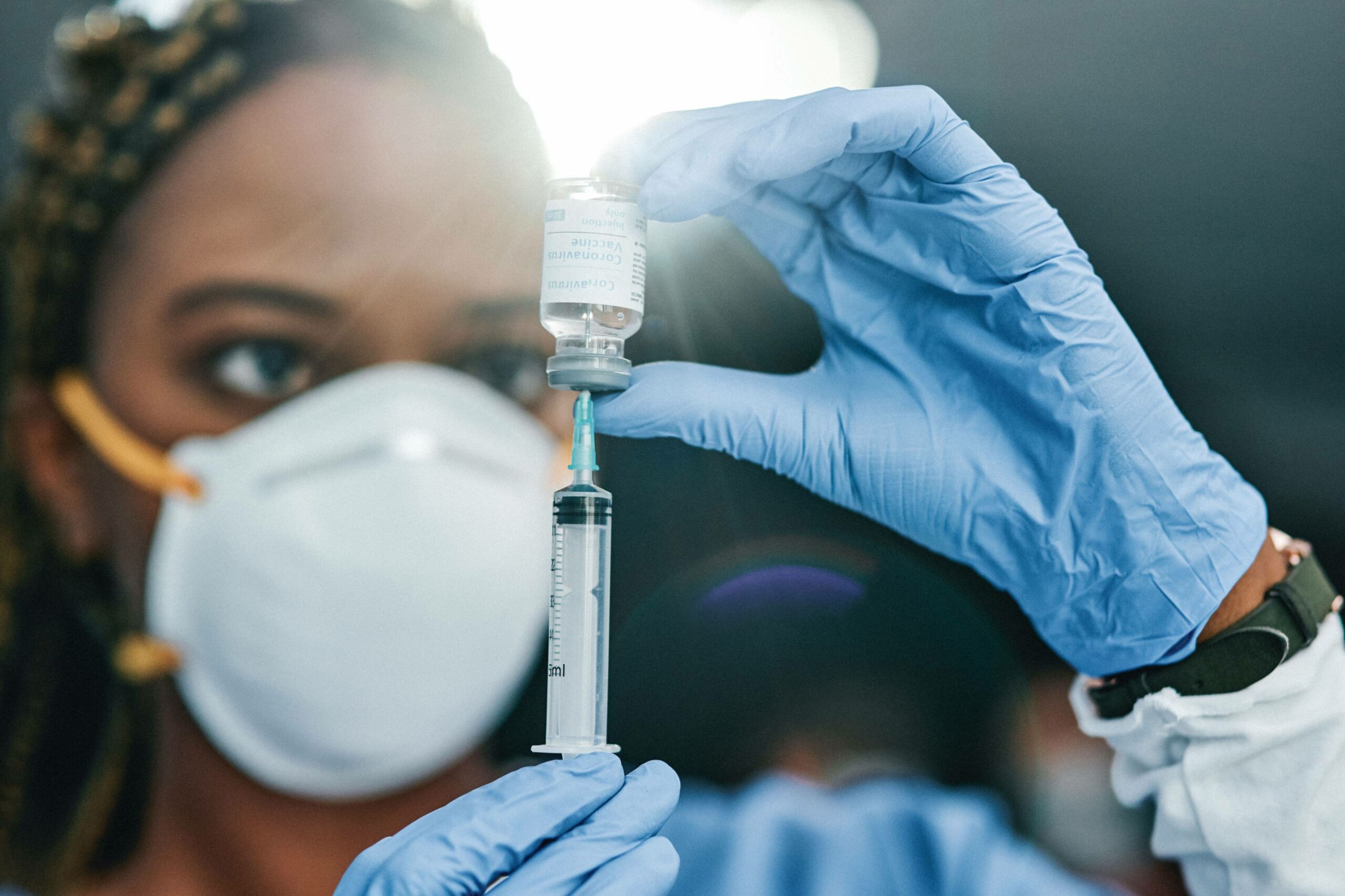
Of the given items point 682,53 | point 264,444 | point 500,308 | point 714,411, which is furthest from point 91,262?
point 714,411

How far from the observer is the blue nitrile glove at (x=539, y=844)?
0.94 meters

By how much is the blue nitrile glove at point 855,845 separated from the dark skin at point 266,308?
57 centimetres

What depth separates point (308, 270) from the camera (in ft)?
5.31

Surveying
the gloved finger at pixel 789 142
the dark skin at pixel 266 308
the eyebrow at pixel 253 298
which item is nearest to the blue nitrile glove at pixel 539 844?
the gloved finger at pixel 789 142

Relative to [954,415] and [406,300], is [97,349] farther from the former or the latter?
[954,415]

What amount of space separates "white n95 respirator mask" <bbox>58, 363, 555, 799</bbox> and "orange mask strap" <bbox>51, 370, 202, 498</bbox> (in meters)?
0.01

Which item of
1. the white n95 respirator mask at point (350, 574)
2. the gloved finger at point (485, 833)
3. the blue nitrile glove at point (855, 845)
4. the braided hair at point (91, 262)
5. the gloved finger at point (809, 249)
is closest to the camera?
the gloved finger at point (485, 833)

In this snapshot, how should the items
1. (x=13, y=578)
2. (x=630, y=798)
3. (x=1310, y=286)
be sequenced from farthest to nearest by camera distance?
1. (x=13, y=578)
2. (x=1310, y=286)
3. (x=630, y=798)

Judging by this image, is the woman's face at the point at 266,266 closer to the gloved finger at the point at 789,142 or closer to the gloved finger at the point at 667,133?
the gloved finger at the point at 667,133

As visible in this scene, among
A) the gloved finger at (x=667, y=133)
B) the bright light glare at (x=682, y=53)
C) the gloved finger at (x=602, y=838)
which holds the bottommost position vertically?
the gloved finger at (x=602, y=838)

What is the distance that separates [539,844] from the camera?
0.99m

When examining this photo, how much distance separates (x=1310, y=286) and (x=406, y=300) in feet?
5.64

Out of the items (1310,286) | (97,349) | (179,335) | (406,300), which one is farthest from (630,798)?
(1310,286)

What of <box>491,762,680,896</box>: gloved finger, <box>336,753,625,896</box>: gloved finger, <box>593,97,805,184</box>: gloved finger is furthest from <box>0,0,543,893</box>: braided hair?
<box>491,762,680,896</box>: gloved finger
